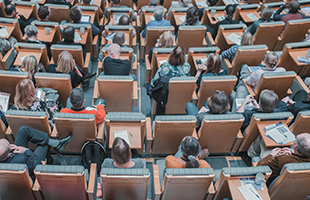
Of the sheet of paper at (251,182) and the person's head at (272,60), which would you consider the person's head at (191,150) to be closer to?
the sheet of paper at (251,182)

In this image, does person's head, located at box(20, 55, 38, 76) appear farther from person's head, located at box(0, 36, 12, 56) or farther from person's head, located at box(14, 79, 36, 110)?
person's head, located at box(0, 36, 12, 56)

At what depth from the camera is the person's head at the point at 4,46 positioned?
14.6ft

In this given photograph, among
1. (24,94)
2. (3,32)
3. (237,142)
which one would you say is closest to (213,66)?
(237,142)

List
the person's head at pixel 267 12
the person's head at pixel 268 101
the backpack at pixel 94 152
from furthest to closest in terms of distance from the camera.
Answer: the person's head at pixel 267 12
the person's head at pixel 268 101
the backpack at pixel 94 152

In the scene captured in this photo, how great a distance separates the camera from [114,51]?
412cm

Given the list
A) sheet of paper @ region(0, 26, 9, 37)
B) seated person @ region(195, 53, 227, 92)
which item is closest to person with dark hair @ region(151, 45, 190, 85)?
seated person @ region(195, 53, 227, 92)

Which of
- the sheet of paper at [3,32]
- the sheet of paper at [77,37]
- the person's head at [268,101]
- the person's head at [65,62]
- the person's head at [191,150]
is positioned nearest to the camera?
the person's head at [191,150]

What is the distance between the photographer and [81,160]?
372 cm

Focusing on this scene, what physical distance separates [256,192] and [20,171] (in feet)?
7.73

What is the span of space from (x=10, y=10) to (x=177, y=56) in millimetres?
3625

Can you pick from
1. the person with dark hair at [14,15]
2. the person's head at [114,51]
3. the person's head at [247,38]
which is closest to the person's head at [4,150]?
the person's head at [114,51]

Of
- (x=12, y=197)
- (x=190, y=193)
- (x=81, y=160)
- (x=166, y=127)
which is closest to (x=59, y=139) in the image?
(x=81, y=160)

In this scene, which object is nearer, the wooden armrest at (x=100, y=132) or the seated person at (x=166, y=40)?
the wooden armrest at (x=100, y=132)

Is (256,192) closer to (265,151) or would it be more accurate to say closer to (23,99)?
(265,151)
